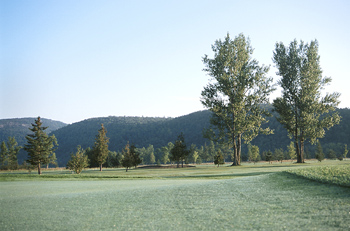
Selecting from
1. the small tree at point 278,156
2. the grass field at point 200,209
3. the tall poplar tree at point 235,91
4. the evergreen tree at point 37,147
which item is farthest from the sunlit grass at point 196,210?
the small tree at point 278,156

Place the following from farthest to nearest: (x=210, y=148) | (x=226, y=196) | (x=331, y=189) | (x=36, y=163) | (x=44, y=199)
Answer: (x=210, y=148) → (x=36, y=163) → (x=44, y=199) → (x=226, y=196) → (x=331, y=189)

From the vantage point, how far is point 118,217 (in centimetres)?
630

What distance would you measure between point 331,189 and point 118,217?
5.60 m

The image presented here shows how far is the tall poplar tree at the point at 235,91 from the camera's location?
131ft

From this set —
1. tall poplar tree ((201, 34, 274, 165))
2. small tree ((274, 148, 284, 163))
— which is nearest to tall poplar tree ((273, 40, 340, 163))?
tall poplar tree ((201, 34, 274, 165))

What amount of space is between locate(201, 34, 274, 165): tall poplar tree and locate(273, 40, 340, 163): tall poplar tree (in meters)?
5.51

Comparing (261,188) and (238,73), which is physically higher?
(238,73)

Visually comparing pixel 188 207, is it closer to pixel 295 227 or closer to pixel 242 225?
pixel 242 225

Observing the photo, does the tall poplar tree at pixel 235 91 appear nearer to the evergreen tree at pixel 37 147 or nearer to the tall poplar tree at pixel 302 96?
the tall poplar tree at pixel 302 96

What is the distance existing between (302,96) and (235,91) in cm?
1168

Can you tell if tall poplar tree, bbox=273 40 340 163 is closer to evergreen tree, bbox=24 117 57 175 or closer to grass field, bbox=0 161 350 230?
grass field, bbox=0 161 350 230

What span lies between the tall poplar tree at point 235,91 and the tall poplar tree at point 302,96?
5.51 metres

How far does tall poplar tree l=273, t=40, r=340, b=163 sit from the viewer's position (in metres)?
43.1

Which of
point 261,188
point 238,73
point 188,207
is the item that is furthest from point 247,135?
point 188,207
